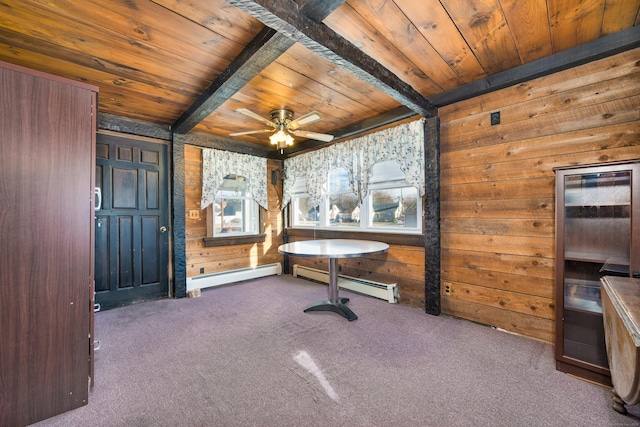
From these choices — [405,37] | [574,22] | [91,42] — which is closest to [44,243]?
[91,42]

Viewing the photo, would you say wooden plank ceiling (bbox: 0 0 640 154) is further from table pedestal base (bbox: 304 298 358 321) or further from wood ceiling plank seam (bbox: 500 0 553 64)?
table pedestal base (bbox: 304 298 358 321)

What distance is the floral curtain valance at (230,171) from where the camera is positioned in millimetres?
3928

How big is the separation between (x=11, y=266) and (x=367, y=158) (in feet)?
10.7

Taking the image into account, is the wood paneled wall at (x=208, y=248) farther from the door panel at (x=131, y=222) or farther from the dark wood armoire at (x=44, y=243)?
the dark wood armoire at (x=44, y=243)

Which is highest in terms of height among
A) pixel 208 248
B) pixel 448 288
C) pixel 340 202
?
pixel 340 202

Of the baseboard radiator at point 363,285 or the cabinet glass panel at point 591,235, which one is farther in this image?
the baseboard radiator at point 363,285

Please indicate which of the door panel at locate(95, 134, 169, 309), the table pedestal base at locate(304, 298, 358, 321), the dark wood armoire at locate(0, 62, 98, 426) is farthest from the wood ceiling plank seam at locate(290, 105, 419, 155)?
the dark wood armoire at locate(0, 62, 98, 426)

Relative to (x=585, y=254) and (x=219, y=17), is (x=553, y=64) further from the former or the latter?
(x=219, y=17)

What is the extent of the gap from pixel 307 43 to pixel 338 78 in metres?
0.84

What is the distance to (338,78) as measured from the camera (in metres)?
2.39

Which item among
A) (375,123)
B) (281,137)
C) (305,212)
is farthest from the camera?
(305,212)

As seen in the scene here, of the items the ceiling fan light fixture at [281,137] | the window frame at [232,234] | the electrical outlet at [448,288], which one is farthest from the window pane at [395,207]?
the window frame at [232,234]

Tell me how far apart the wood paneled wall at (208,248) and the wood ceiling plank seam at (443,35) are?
3.33 metres

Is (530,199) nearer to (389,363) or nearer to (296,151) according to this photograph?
(389,363)
